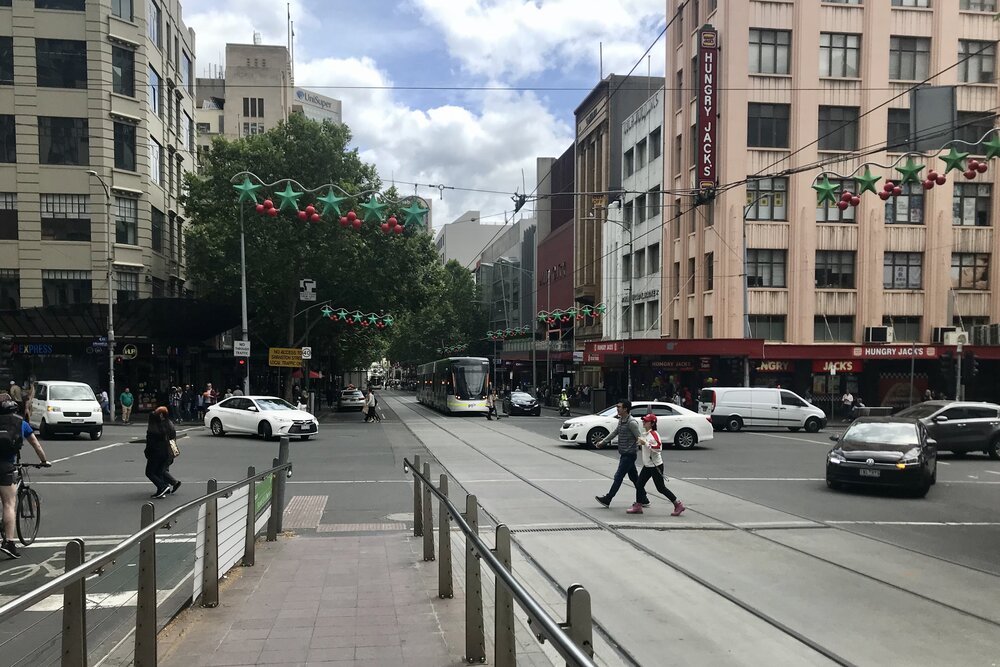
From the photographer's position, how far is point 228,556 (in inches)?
297

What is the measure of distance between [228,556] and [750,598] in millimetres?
4876

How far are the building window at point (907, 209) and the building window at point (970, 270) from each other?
8.84 feet

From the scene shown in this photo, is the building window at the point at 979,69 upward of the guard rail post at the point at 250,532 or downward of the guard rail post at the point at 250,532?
upward

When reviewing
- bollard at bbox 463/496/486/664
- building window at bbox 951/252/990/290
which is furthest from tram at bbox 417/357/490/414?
bollard at bbox 463/496/486/664

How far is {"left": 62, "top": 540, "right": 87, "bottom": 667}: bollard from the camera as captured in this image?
411 centimetres

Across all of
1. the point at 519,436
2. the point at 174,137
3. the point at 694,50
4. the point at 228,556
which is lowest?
the point at 519,436

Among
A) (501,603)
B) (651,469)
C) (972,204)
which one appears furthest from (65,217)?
(972,204)

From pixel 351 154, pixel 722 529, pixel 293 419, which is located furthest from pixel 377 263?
pixel 722 529

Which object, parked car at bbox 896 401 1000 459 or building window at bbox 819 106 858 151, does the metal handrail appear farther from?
building window at bbox 819 106 858 151

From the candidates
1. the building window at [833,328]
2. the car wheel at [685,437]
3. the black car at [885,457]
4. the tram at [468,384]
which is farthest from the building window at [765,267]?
the black car at [885,457]

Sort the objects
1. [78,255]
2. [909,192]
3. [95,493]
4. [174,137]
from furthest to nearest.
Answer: [174,137] → [909,192] → [78,255] → [95,493]

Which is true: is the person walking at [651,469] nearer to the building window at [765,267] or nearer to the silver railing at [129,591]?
the silver railing at [129,591]

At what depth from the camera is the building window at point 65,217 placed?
37.8 meters

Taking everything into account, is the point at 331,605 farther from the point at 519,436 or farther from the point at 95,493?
the point at 519,436
